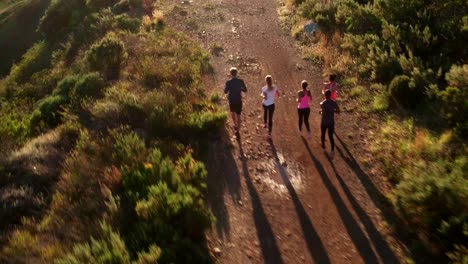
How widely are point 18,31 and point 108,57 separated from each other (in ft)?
97.1

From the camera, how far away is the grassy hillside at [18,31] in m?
35.4

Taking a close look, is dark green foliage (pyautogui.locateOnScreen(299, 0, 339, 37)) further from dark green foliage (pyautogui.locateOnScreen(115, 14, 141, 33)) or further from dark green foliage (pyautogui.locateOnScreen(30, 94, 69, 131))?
dark green foliage (pyautogui.locateOnScreen(30, 94, 69, 131))

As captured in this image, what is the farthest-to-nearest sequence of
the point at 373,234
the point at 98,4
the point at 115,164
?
the point at 98,4 < the point at 115,164 < the point at 373,234

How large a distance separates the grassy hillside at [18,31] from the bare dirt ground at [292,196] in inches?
1052

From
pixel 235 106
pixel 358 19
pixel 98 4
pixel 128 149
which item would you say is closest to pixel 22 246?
pixel 128 149

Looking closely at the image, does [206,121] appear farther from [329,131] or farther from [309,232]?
[309,232]

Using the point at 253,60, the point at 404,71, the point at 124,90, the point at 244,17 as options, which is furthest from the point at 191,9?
the point at 404,71

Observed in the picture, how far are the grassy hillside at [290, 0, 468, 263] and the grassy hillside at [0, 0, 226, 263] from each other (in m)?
4.00

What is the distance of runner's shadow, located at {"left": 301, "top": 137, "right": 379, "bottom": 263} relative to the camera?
7699 millimetres

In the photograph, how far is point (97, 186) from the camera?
28.0 ft

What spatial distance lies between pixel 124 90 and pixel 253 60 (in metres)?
6.77

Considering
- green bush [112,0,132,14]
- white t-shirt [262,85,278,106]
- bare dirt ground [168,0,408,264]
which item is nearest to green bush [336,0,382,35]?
bare dirt ground [168,0,408,264]

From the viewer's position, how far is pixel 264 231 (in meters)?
8.27

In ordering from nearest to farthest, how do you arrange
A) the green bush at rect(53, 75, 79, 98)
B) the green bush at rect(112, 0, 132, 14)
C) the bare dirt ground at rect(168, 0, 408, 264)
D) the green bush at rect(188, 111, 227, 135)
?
the bare dirt ground at rect(168, 0, 408, 264), the green bush at rect(188, 111, 227, 135), the green bush at rect(53, 75, 79, 98), the green bush at rect(112, 0, 132, 14)
